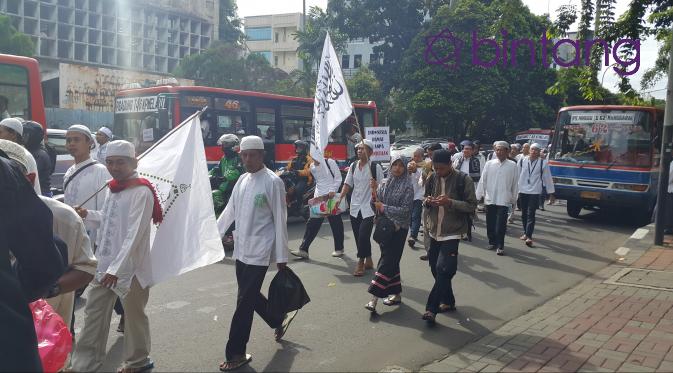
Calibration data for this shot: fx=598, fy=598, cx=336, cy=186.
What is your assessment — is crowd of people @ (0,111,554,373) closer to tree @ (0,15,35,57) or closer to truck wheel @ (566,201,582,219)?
truck wheel @ (566,201,582,219)

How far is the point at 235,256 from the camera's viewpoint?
4.76 meters

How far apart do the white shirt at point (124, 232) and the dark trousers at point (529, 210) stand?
7.86m

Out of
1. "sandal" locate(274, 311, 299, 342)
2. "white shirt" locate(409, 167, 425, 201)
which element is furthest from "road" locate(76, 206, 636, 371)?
"white shirt" locate(409, 167, 425, 201)

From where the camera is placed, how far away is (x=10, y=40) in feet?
104

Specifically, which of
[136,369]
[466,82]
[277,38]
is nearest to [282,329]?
[136,369]

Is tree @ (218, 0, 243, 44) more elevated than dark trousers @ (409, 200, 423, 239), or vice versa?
tree @ (218, 0, 243, 44)

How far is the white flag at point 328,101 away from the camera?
269 inches

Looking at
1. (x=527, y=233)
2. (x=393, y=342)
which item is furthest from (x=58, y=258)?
(x=527, y=233)

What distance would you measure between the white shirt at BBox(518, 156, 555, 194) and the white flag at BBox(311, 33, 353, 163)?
5.00 m

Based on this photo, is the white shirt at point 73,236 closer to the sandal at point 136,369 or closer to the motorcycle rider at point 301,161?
the sandal at point 136,369

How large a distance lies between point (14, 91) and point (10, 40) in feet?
86.5

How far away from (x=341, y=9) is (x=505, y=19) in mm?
27136

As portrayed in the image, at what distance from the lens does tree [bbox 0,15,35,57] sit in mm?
31391

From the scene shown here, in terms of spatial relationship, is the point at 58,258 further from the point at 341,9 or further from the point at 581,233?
the point at 341,9
